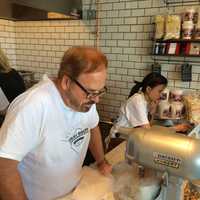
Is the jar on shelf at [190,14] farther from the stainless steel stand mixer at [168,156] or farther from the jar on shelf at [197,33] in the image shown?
the stainless steel stand mixer at [168,156]

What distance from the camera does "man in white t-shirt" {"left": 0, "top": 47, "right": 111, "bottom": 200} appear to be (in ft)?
2.85

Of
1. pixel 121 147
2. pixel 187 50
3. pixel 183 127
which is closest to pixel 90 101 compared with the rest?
pixel 121 147

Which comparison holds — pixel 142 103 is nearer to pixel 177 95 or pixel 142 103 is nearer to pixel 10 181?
pixel 177 95

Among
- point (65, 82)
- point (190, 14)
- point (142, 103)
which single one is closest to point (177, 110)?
point (142, 103)

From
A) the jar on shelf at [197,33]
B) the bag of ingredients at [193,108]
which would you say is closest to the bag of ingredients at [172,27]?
the jar on shelf at [197,33]

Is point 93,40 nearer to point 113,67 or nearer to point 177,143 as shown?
point 113,67

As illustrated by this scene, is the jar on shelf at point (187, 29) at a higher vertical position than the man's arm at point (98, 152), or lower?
higher

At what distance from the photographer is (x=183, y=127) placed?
6.21 ft

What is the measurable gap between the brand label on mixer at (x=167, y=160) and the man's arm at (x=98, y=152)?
0.46 meters

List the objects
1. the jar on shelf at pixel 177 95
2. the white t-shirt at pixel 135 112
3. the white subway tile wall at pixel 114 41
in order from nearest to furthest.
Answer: the white t-shirt at pixel 135 112, the jar on shelf at pixel 177 95, the white subway tile wall at pixel 114 41

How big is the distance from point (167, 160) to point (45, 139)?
51cm

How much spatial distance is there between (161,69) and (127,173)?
68.1 inches

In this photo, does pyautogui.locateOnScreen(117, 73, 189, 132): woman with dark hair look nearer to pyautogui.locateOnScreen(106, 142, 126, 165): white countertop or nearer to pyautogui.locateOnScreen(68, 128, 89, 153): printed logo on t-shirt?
pyautogui.locateOnScreen(106, 142, 126, 165): white countertop

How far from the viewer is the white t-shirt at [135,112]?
2.01 metres
